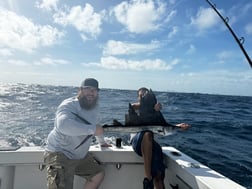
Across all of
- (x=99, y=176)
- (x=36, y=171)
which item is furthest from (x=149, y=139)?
(x=36, y=171)

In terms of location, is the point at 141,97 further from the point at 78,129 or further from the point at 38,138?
the point at 38,138

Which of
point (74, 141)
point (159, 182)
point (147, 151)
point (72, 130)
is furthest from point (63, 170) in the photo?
point (159, 182)

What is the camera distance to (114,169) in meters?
3.18

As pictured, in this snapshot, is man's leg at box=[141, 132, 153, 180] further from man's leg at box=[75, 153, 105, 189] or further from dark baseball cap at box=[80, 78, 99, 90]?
dark baseball cap at box=[80, 78, 99, 90]

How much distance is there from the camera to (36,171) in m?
2.99

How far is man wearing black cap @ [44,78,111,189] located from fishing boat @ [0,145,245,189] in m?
0.32

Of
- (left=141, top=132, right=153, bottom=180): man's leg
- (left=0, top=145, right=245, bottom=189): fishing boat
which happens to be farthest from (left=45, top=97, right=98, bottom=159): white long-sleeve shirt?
(left=141, top=132, right=153, bottom=180): man's leg

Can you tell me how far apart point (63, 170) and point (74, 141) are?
30cm

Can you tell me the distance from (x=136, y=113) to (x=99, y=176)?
95cm

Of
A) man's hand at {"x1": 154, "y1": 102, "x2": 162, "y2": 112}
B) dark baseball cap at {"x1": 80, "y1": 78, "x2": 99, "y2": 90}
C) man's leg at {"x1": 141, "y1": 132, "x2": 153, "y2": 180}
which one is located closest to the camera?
dark baseball cap at {"x1": 80, "y1": 78, "x2": 99, "y2": 90}

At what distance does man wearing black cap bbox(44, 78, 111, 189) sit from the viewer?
2.46 meters

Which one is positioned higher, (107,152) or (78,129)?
(78,129)

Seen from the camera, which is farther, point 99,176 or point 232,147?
point 232,147

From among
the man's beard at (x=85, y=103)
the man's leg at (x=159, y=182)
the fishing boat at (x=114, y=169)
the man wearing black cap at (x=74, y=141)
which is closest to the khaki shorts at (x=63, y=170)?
the man wearing black cap at (x=74, y=141)
